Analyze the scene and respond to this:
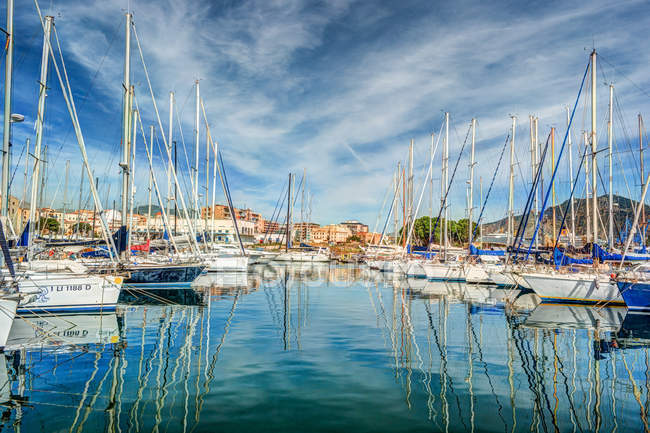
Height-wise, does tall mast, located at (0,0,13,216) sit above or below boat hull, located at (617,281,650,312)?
above

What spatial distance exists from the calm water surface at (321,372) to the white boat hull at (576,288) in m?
3.89

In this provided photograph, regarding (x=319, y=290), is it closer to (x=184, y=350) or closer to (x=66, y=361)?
(x=184, y=350)

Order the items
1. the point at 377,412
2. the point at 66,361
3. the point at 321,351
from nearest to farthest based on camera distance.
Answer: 1. the point at 377,412
2. the point at 66,361
3. the point at 321,351

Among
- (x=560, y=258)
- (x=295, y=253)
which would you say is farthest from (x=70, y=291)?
(x=295, y=253)

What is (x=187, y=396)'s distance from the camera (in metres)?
9.09

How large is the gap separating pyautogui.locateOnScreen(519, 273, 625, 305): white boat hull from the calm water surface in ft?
12.8

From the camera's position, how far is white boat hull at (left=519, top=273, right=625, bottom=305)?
82.0 feet

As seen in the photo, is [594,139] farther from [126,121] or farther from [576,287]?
[126,121]

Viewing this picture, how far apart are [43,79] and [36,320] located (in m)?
13.1

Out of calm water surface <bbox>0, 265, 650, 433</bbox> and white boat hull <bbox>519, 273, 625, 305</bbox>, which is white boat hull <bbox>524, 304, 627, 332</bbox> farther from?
white boat hull <bbox>519, 273, 625, 305</bbox>

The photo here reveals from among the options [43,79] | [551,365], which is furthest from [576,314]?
[43,79]

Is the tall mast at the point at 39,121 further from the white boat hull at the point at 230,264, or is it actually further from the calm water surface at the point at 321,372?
the white boat hull at the point at 230,264

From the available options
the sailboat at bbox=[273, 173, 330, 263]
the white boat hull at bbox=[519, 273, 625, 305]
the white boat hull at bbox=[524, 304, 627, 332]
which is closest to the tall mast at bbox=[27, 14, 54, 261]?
the white boat hull at bbox=[524, 304, 627, 332]

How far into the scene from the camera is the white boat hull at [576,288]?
82.0 ft
